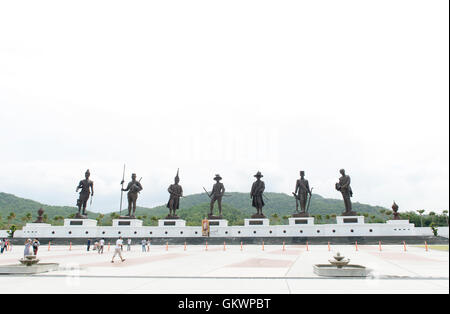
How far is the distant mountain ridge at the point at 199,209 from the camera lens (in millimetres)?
94812

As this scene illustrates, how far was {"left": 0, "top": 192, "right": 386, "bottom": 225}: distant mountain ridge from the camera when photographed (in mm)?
94812

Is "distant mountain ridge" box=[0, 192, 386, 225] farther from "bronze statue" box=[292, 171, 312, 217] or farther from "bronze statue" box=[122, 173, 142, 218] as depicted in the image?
"bronze statue" box=[292, 171, 312, 217]

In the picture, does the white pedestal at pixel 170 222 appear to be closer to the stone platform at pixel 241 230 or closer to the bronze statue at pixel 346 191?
the stone platform at pixel 241 230

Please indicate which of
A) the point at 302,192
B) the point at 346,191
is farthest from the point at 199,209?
the point at 346,191

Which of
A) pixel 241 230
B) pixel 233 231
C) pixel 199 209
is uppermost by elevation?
pixel 199 209

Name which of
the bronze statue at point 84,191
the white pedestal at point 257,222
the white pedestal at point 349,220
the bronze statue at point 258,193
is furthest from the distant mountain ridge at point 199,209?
the white pedestal at point 349,220

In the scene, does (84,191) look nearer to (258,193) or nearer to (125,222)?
(125,222)

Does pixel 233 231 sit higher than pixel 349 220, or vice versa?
pixel 349 220

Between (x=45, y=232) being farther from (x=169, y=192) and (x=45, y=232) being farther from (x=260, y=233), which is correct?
(x=260, y=233)

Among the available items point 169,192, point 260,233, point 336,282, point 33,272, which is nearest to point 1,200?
point 169,192

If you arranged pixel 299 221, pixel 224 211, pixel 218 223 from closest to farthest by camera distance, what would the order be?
pixel 299 221, pixel 218 223, pixel 224 211

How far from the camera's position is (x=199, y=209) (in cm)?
10188

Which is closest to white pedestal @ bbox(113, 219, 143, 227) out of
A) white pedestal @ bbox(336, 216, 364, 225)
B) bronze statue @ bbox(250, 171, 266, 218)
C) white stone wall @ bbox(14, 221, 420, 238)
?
white stone wall @ bbox(14, 221, 420, 238)
